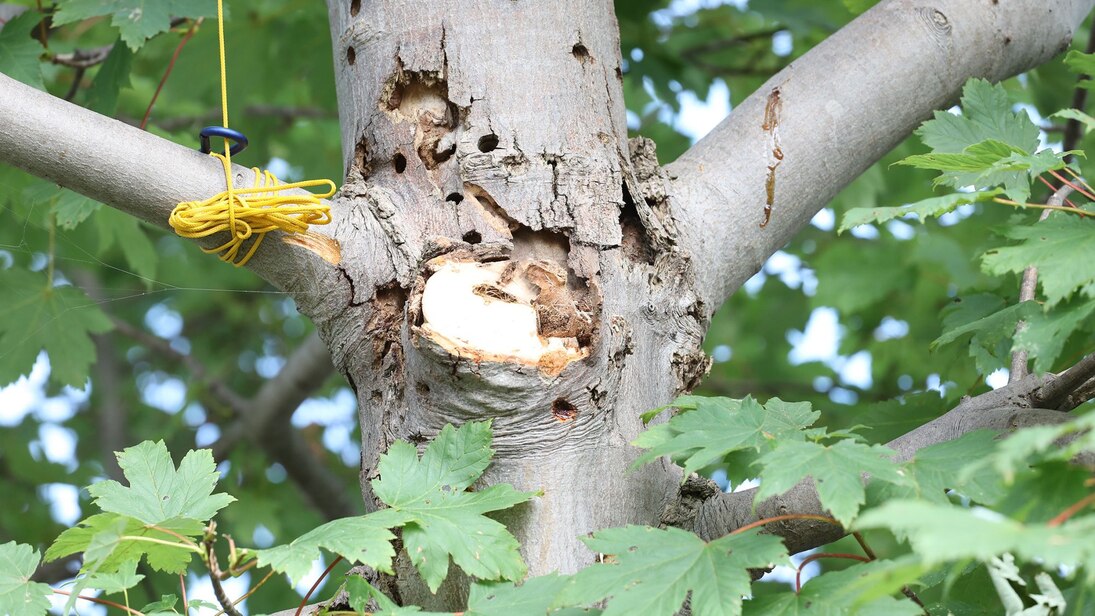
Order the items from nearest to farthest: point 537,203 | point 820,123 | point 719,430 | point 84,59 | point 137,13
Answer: point 719,430
point 537,203
point 820,123
point 137,13
point 84,59

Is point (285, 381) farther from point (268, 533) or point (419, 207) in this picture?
point (419, 207)

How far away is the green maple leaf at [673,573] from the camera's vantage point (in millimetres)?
954

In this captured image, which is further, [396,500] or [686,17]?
[686,17]

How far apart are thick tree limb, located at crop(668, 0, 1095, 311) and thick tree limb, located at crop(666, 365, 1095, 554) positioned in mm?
308

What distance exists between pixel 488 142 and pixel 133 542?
2.17ft

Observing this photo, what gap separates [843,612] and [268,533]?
3192 mm

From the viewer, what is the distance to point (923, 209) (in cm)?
104

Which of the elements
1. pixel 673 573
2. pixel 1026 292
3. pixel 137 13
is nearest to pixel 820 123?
pixel 1026 292

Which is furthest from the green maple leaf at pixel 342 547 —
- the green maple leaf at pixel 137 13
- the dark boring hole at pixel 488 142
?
the green maple leaf at pixel 137 13

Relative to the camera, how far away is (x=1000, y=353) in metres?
1.51

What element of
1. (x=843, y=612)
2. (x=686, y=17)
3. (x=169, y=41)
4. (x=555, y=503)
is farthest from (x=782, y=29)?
(x=843, y=612)

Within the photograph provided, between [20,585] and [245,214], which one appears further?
[245,214]

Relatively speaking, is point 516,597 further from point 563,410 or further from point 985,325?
point 985,325

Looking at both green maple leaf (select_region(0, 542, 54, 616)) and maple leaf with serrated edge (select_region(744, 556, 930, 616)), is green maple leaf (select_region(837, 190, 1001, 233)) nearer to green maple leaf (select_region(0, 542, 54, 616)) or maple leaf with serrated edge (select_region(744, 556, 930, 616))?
maple leaf with serrated edge (select_region(744, 556, 930, 616))
